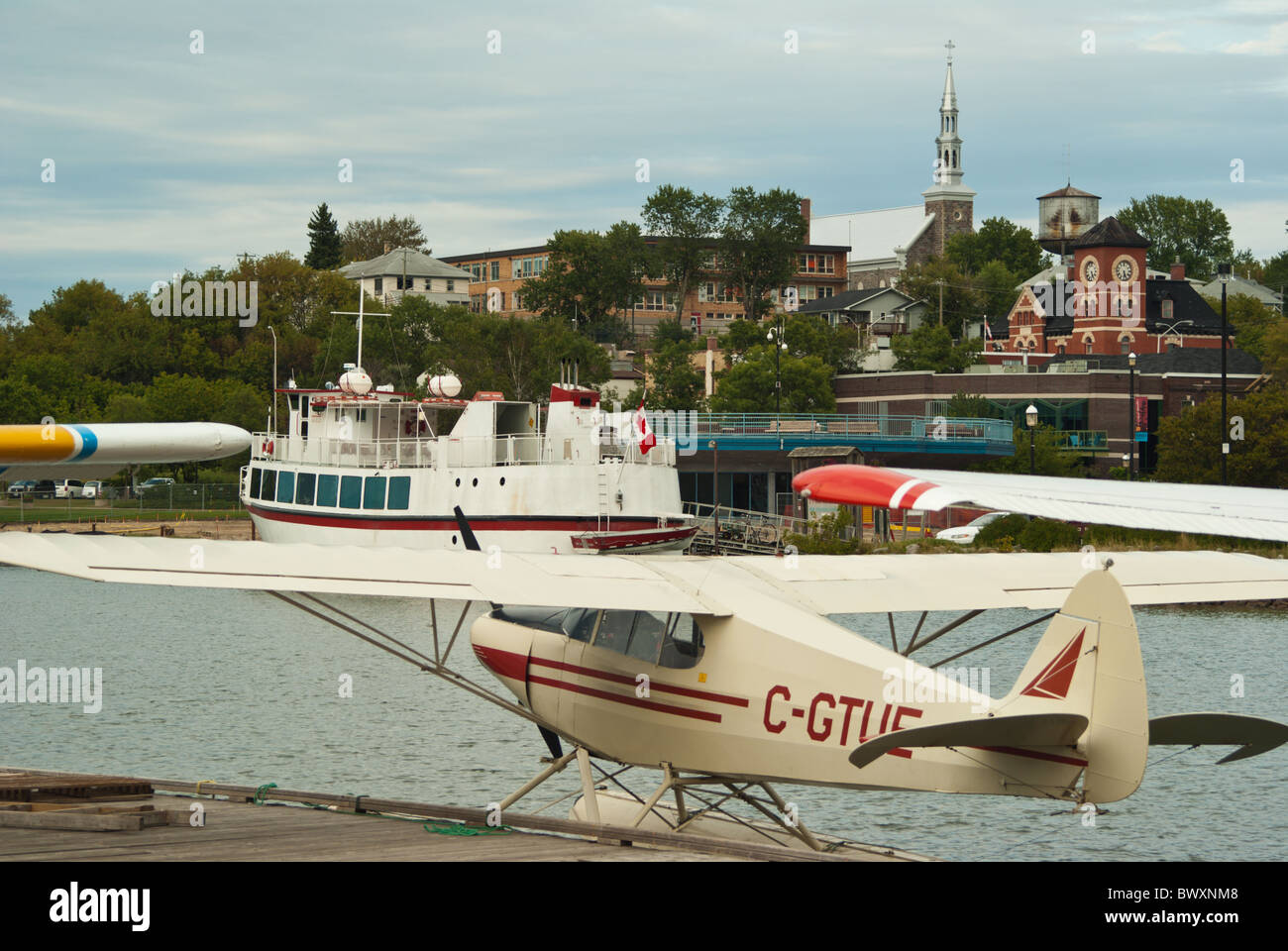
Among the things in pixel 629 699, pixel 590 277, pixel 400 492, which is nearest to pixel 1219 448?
pixel 400 492

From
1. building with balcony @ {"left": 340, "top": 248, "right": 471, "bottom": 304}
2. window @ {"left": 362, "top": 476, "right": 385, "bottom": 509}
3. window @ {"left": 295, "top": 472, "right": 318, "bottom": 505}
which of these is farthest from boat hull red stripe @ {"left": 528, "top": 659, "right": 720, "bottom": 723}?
building with balcony @ {"left": 340, "top": 248, "right": 471, "bottom": 304}

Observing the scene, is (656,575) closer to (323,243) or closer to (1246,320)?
(1246,320)

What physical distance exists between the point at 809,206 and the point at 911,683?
560ft

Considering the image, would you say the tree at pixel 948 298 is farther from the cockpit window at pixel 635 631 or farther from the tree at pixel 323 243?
the cockpit window at pixel 635 631

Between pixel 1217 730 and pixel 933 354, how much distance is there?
93918 mm

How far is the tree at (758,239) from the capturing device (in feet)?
460

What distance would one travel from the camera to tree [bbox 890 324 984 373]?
102250mm

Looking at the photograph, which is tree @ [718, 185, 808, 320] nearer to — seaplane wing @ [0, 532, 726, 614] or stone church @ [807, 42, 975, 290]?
stone church @ [807, 42, 975, 290]

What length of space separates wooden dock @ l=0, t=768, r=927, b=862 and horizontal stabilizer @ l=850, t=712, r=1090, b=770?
3.46ft

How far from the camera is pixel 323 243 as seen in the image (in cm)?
15912

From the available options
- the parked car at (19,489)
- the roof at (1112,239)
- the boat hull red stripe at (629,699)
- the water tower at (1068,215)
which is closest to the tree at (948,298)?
the roof at (1112,239)

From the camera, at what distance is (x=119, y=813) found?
10891 millimetres
